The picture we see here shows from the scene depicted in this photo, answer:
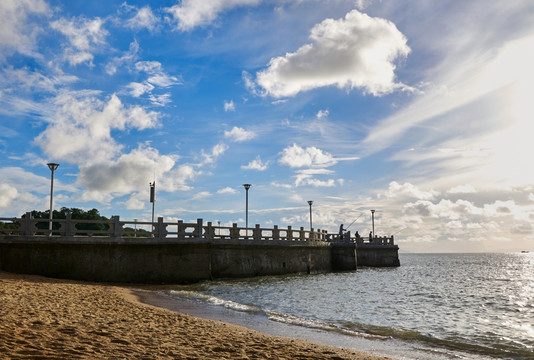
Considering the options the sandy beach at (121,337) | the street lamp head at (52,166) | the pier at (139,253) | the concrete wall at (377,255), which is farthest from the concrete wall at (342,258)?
the sandy beach at (121,337)

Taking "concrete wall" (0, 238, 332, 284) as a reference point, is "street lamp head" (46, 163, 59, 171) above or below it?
above

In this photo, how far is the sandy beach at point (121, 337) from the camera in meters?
6.55

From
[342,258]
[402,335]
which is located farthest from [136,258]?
[342,258]

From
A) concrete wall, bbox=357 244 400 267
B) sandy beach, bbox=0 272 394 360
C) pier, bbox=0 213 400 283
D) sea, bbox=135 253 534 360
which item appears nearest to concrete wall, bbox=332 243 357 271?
pier, bbox=0 213 400 283

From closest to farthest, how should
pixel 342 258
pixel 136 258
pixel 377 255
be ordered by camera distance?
pixel 136 258, pixel 342 258, pixel 377 255

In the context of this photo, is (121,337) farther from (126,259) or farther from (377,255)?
(377,255)

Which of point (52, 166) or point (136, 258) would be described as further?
point (52, 166)

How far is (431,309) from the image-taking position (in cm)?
1739

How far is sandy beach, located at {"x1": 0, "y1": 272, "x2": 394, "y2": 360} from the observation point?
655 cm

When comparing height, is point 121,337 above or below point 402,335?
above

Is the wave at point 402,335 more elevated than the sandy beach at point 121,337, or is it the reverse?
the sandy beach at point 121,337

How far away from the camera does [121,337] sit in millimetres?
7766

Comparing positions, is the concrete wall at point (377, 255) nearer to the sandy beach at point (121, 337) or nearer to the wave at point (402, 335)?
the wave at point (402, 335)

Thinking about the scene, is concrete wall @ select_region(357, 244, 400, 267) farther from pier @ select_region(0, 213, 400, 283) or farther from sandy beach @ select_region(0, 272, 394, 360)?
sandy beach @ select_region(0, 272, 394, 360)
